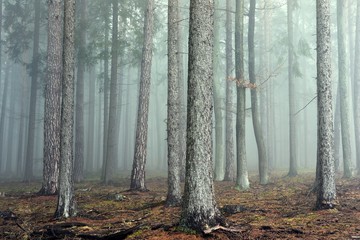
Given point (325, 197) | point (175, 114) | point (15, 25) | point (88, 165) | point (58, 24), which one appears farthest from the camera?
point (88, 165)

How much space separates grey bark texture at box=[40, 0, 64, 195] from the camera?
12.5m

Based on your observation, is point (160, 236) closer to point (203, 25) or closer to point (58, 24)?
point (203, 25)

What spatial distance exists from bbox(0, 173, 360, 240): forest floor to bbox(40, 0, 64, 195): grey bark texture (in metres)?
0.91

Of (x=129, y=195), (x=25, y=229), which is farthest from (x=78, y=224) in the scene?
(x=129, y=195)

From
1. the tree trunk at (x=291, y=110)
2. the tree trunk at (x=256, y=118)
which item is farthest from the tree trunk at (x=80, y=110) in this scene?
the tree trunk at (x=291, y=110)

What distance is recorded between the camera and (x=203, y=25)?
675cm

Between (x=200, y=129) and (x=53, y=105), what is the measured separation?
840 centimetres

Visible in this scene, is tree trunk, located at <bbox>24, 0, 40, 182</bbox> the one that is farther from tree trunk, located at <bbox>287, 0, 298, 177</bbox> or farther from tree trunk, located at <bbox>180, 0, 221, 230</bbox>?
tree trunk, located at <bbox>180, 0, 221, 230</bbox>

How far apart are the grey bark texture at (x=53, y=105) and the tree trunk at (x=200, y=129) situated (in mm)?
7611

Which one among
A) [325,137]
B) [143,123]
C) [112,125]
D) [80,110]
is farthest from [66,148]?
[80,110]

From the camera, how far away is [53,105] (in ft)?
42.9

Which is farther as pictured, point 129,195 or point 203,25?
point 129,195

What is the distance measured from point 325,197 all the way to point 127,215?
5024 mm

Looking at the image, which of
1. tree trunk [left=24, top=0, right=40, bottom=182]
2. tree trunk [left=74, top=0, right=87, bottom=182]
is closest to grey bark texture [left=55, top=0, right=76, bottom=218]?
tree trunk [left=74, top=0, right=87, bottom=182]
